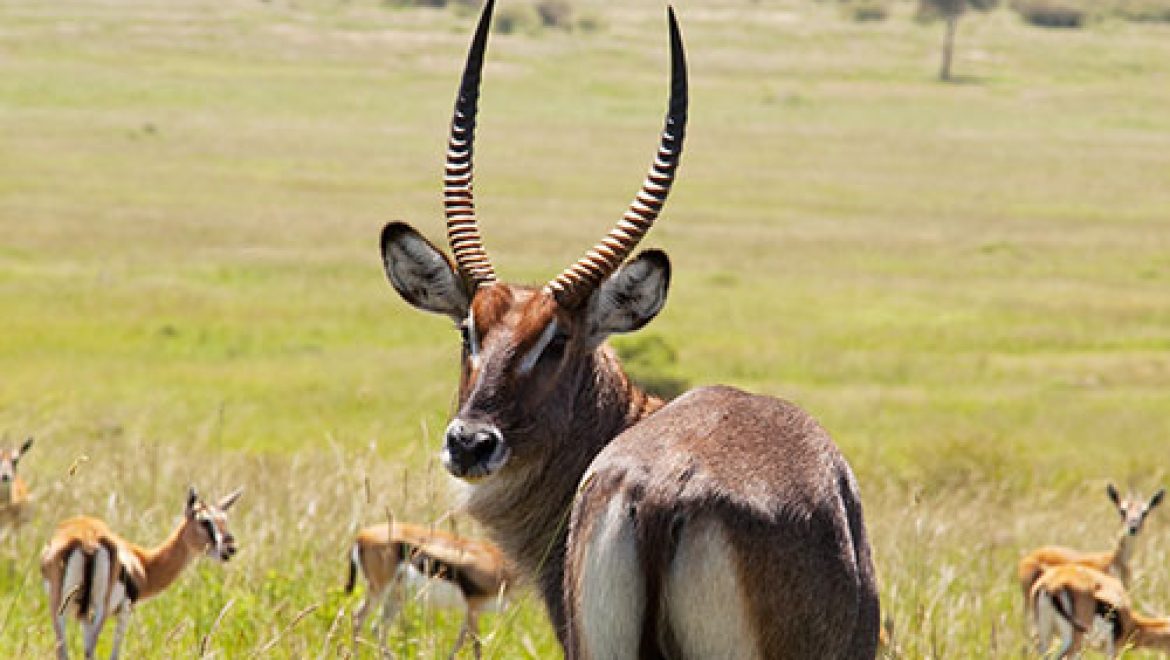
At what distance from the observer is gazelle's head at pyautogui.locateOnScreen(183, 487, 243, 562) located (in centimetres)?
895

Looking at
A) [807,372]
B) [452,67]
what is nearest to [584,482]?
[807,372]

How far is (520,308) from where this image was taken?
18.2ft

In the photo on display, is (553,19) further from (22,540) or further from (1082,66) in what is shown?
(22,540)

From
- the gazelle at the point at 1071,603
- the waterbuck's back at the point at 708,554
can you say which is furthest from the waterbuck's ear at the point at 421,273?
the gazelle at the point at 1071,603

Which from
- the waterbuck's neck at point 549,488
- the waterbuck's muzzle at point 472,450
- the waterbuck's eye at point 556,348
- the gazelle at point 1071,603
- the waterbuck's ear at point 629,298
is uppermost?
the waterbuck's ear at point 629,298

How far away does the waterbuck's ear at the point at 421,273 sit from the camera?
233 inches

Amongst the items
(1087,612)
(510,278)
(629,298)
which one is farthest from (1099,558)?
(510,278)

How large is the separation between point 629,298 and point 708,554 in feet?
5.39

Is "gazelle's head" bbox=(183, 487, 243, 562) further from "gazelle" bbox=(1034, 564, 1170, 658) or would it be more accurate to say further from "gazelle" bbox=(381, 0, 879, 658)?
"gazelle" bbox=(1034, 564, 1170, 658)

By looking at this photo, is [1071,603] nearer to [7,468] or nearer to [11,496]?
[11,496]

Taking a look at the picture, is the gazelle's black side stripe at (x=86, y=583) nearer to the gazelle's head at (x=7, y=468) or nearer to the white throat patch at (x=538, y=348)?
the gazelle's head at (x=7, y=468)

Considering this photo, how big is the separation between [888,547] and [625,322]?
4857 mm

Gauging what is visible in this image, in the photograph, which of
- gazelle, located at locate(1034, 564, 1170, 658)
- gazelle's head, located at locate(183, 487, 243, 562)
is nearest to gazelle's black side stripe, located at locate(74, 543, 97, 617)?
gazelle's head, located at locate(183, 487, 243, 562)

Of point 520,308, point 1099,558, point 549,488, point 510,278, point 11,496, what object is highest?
point 520,308
